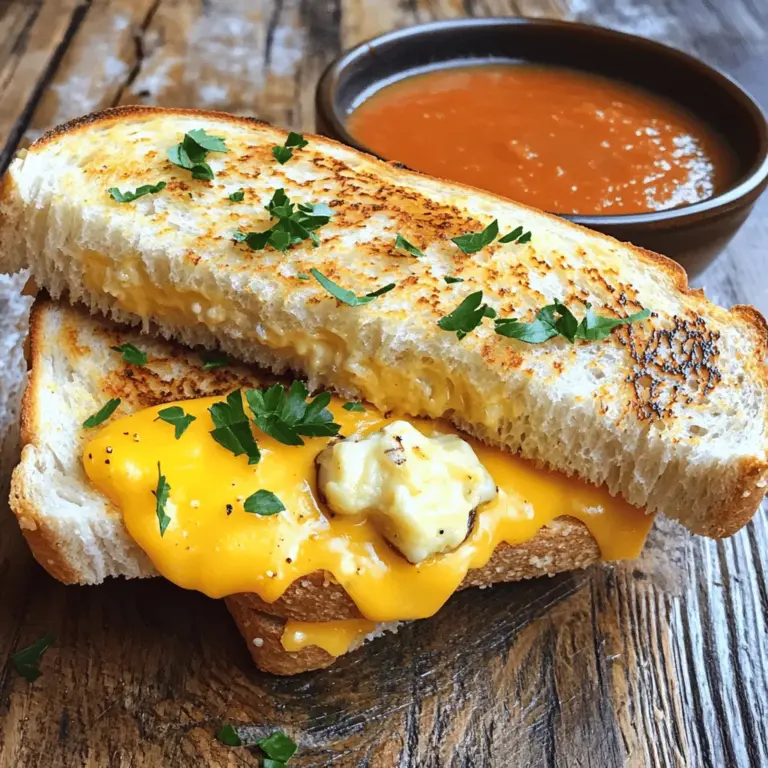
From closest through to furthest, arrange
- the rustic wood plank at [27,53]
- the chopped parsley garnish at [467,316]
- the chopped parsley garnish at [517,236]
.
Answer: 1. the chopped parsley garnish at [467,316]
2. the chopped parsley garnish at [517,236]
3. the rustic wood plank at [27,53]

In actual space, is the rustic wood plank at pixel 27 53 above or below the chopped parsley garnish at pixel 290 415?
below

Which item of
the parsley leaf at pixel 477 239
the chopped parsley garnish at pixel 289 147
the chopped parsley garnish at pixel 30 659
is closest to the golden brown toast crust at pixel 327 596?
the chopped parsley garnish at pixel 30 659

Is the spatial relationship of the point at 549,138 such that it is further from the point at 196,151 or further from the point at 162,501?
the point at 162,501

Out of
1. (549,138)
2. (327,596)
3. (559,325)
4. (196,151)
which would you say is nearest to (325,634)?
(327,596)

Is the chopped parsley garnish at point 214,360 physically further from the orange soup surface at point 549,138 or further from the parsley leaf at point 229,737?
the orange soup surface at point 549,138

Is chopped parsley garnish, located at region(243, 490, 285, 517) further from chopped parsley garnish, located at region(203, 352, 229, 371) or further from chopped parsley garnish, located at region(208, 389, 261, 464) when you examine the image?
chopped parsley garnish, located at region(203, 352, 229, 371)

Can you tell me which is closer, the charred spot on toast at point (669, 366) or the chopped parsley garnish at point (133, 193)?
the charred spot on toast at point (669, 366)

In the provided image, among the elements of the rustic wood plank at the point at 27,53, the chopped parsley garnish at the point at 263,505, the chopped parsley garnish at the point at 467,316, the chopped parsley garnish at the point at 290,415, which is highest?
the chopped parsley garnish at the point at 467,316
